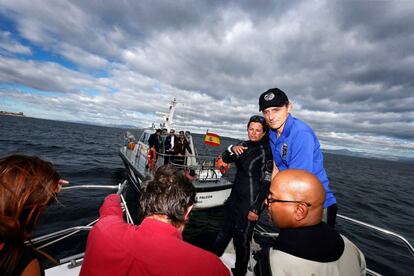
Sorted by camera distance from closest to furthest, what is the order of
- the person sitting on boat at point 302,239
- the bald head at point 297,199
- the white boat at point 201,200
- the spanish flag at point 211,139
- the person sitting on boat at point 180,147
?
the person sitting on boat at point 302,239
the bald head at point 297,199
the white boat at point 201,200
the person sitting on boat at point 180,147
the spanish flag at point 211,139

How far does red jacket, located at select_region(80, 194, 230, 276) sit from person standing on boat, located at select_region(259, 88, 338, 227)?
4.66 ft

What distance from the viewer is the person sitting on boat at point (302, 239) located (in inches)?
45.1

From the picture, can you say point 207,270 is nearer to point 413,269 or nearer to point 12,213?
point 12,213

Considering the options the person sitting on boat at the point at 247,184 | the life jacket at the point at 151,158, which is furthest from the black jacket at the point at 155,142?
the person sitting on boat at the point at 247,184

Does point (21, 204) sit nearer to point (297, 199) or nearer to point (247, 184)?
point (297, 199)

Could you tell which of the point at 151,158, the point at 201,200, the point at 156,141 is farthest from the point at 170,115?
the point at 201,200

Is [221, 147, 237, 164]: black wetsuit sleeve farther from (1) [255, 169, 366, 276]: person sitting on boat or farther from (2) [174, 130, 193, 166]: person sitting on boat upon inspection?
(2) [174, 130, 193, 166]: person sitting on boat

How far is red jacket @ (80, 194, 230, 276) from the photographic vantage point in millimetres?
1025

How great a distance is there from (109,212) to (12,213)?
0.67 meters

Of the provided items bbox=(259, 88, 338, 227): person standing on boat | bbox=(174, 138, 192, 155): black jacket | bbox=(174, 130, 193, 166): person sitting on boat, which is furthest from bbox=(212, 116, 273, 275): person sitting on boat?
bbox=(174, 138, 192, 155): black jacket

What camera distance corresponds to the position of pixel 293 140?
6.97 ft

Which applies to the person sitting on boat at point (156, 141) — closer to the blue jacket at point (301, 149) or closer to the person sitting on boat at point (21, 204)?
the blue jacket at point (301, 149)

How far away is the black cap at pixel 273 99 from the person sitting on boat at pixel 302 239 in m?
0.98

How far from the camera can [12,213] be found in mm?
968
